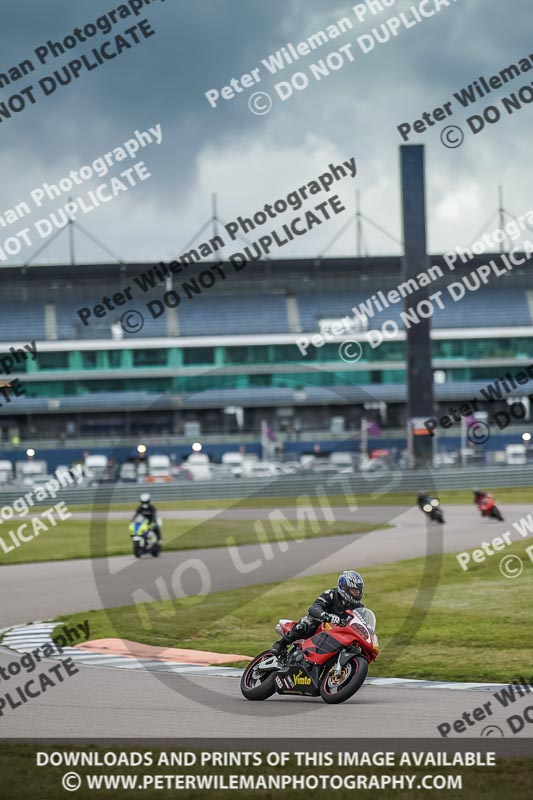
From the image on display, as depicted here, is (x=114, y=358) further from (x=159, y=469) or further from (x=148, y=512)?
(x=148, y=512)

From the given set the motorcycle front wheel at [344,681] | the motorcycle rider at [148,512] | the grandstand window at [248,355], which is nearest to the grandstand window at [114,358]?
the grandstand window at [248,355]

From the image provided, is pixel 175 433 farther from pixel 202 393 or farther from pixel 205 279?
pixel 205 279

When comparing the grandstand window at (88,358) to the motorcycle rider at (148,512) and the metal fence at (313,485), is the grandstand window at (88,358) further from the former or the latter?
the motorcycle rider at (148,512)

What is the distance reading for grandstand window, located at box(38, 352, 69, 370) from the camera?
266 feet

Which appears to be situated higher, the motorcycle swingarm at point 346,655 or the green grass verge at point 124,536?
the motorcycle swingarm at point 346,655

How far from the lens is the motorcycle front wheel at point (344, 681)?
10.1m

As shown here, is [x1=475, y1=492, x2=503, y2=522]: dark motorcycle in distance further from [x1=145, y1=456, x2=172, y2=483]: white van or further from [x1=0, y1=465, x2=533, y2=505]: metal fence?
[x1=145, y1=456, x2=172, y2=483]: white van

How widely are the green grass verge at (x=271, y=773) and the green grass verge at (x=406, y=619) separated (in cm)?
421

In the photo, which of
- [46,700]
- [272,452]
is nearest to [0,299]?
[272,452]

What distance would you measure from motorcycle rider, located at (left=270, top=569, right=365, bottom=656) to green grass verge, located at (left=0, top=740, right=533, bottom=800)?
8.38ft

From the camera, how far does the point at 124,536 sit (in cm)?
3453

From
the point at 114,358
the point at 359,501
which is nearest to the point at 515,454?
the point at 359,501

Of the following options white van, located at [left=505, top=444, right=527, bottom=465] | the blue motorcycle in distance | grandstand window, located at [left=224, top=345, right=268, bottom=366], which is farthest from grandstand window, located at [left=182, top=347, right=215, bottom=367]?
the blue motorcycle in distance

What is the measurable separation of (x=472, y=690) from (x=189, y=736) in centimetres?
334
